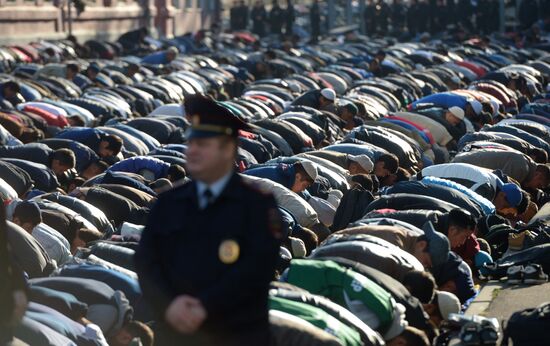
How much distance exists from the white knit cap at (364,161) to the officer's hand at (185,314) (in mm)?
14814

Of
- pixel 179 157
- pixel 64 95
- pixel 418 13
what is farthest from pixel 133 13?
pixel 179 157

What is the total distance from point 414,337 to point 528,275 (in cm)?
355

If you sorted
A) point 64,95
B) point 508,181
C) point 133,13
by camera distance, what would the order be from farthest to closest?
point 133,13 < point 64,95 < point 508,181

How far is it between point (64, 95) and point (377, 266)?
20.5 m

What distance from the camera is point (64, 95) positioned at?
3197cm

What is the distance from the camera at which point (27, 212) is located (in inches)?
541

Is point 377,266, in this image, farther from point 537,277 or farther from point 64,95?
point 64,95

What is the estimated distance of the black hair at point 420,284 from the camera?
11867mm

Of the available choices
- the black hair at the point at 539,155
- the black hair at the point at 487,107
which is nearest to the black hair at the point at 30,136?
the black hair at the point at 539,155

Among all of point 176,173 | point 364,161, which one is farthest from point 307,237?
point 364,161

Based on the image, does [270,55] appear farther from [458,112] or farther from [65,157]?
[65,157]

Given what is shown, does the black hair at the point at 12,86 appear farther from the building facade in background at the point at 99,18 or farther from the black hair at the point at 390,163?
the building facade in background at the point at 99,18

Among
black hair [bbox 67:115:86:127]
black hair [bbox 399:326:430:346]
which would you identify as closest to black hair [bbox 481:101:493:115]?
black hair [bbox 67:115:86:127]

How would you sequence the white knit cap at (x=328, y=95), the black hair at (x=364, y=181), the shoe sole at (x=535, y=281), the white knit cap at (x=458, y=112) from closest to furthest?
the shoe sole at (x=535, y=281)
the black hair at (x=364, y=181)
the white knit cap at (x=458, y=112)
the white knit cap at (x=328, y=95)
